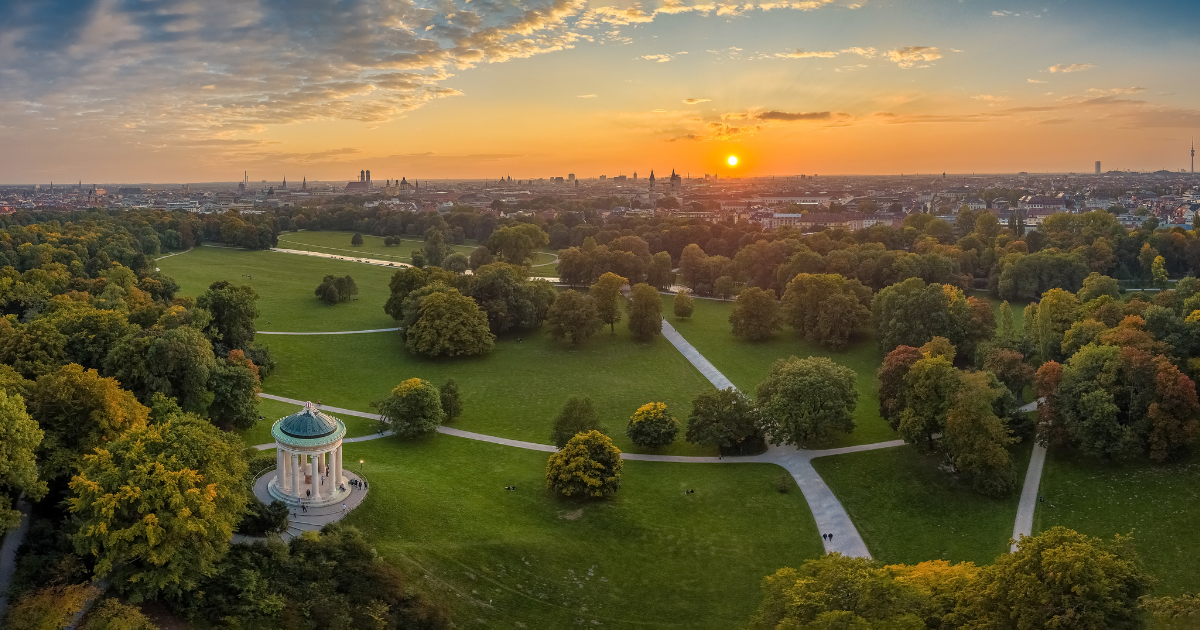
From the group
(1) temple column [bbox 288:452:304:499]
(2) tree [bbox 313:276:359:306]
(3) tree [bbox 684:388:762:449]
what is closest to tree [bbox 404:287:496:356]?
(2) tree [bbox 313:276:359:306]

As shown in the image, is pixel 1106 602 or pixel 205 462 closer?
pixel 1106 602

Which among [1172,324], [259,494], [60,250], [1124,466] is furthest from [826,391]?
[60,250]

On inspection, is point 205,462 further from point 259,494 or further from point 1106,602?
point 1106,602

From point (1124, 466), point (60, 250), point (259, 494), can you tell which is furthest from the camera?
point (60, 250)

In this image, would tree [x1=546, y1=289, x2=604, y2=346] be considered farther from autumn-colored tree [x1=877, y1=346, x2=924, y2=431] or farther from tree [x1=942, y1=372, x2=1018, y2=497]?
tree [x1=942, y1=372, x2=1018, y2=497]

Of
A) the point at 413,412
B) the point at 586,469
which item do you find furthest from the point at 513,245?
the point at 586,469
